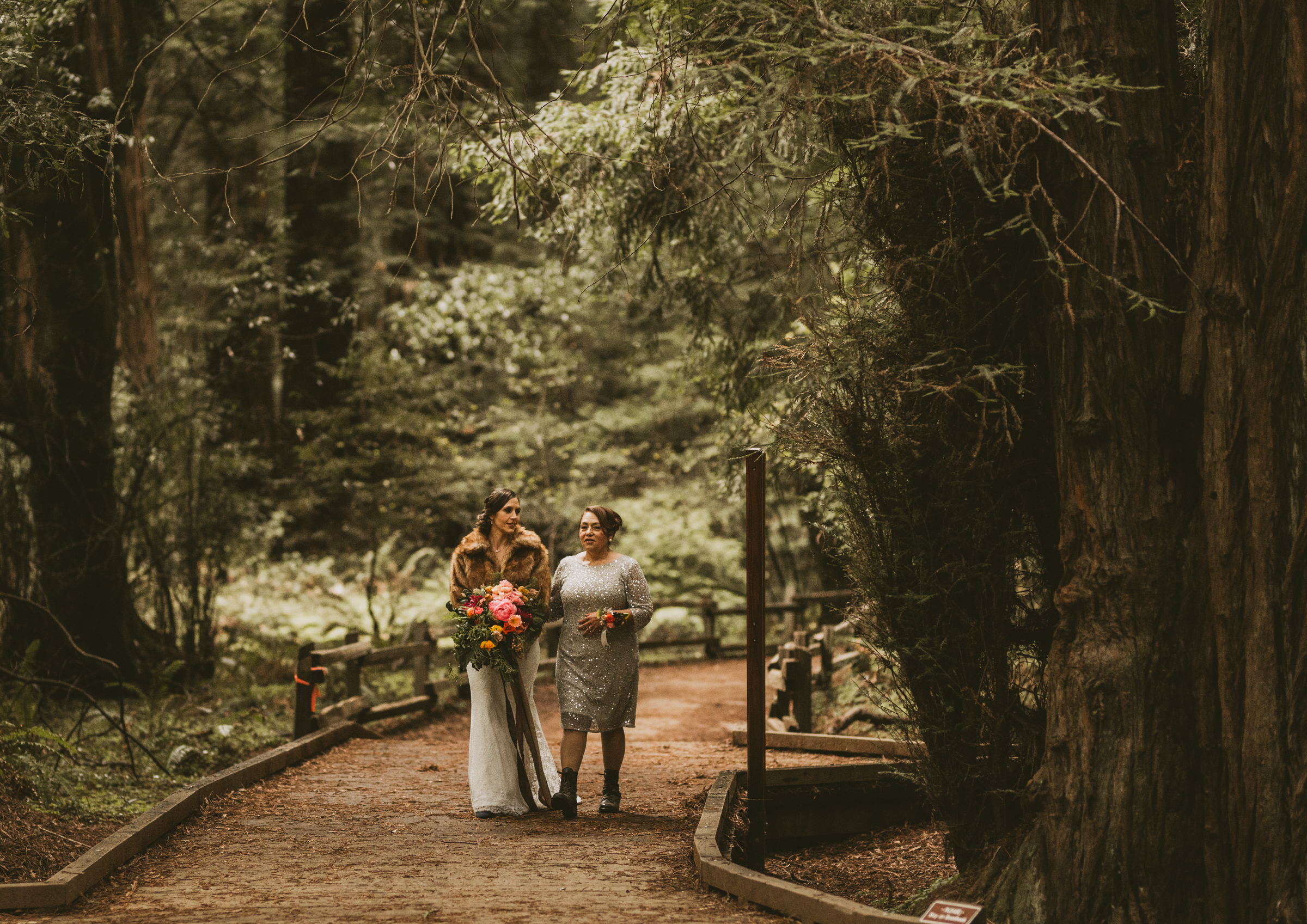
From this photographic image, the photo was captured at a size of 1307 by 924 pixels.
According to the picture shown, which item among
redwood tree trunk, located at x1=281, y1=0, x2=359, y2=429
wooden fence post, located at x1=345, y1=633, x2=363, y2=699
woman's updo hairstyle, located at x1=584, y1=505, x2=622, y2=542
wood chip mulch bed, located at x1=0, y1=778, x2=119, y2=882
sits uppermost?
redwood tree trunk, located at x1=281, y1=0, x2=359, y2=429

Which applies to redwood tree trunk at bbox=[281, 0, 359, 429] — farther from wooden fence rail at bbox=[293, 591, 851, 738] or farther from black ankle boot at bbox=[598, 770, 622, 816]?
black ankle boot at bbox=[598, 770, 622, 816]

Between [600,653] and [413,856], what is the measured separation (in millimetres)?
1787

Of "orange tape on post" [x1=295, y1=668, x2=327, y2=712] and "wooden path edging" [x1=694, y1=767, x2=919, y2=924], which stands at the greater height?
"orange tape on post" [x1=295, y1=668, x2=327, y2=712]

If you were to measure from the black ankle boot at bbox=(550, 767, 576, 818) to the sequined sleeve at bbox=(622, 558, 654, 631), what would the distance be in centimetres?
104

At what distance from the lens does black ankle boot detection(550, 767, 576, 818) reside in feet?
23.7

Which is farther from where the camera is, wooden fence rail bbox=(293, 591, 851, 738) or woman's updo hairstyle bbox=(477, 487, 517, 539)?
wooden fence rail bbox=(293, 591, 851, 738)

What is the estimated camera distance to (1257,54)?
4.69 metres

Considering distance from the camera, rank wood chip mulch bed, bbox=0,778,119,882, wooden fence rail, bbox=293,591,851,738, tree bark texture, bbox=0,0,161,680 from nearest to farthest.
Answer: wood chip mulch bed, bbox=0,778,119,882 → wooden fence rail, bbox=293,591,851,738 → tree bark texture, bbox=0,0,161,680

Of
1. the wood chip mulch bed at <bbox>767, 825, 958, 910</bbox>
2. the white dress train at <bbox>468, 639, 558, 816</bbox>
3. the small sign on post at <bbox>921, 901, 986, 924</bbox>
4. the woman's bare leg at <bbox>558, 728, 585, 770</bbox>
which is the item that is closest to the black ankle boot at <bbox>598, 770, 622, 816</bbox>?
the woman's bare leg at <bbox>558, 728, 585, 770</bbox>

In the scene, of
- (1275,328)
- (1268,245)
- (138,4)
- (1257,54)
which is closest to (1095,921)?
(1275,328)

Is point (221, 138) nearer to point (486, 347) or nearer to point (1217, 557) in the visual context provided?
point (486, 347)

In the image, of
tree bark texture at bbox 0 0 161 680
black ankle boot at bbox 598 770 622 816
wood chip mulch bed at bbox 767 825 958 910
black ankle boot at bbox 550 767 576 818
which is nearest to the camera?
wood chip mulch bed at bbox 767 825 958 910

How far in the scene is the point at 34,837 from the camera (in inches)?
251

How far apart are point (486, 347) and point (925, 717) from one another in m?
16.5
